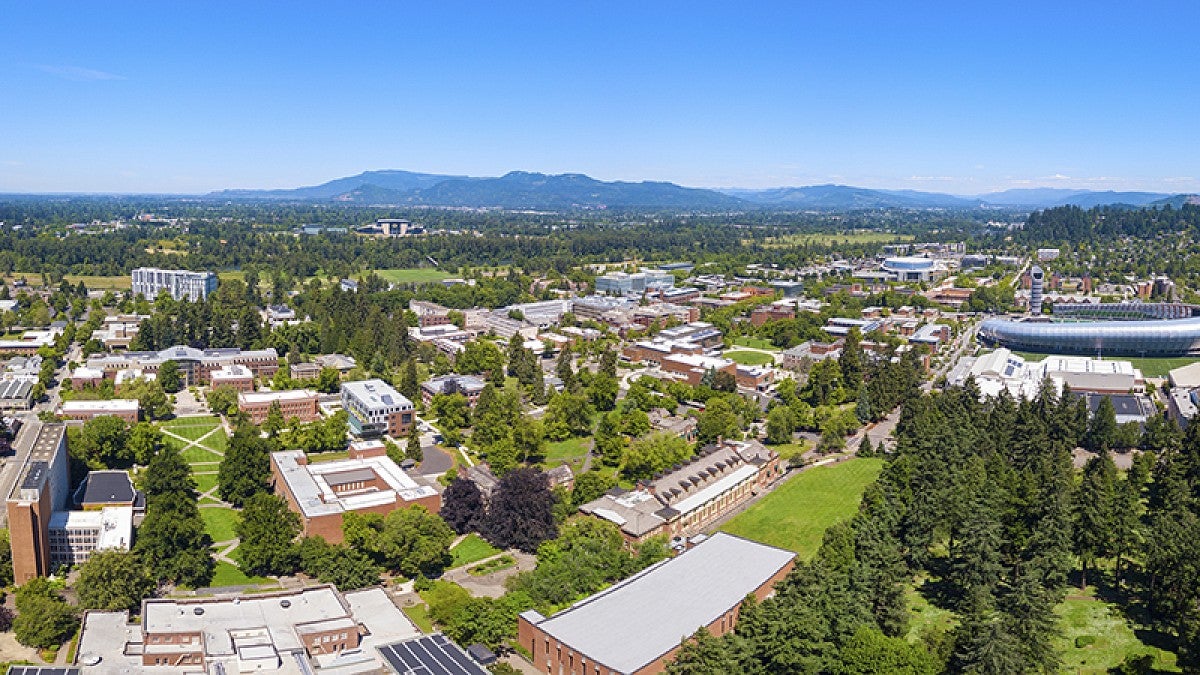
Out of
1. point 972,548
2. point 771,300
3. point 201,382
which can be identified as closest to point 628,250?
point 771,300

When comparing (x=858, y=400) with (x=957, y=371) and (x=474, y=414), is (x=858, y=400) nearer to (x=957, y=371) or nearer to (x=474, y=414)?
(x=957, y=371)

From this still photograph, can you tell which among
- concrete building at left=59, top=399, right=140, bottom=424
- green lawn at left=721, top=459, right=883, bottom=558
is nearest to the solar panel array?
green lawn at left=721, top=459, right=883, bottom=558

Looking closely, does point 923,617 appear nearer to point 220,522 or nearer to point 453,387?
point 220,522

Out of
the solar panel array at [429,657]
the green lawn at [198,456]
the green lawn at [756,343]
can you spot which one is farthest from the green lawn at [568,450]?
the green lawn at [756,343]

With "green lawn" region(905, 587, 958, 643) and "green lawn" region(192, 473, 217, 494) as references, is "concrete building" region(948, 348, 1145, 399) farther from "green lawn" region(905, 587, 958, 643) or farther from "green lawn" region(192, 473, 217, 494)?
"green lawn" region(192, 473, 217, 494)

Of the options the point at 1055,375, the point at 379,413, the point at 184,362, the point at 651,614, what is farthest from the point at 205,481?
the point at 1055,375

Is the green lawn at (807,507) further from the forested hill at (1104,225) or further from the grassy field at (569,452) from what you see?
the forested hill at (1104,225)

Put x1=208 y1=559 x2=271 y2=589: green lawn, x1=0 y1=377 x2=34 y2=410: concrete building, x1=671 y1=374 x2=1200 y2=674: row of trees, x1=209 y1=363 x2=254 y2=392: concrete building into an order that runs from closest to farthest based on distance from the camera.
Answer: x1=671 y1=374 x2=1200 y2=674: row of trees
x1=208 y1=559 x2=271 y2=589: green lawn
x1=0 y1=377 x2=34 y2=410: concrete building
x1=209 y1=363 x2=254 y2=392: concrete building
